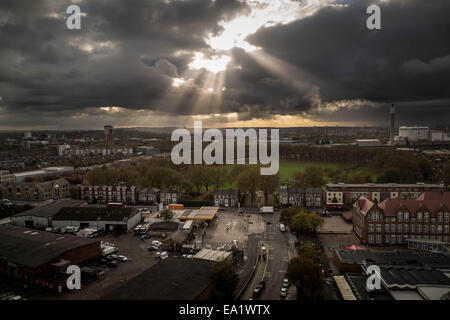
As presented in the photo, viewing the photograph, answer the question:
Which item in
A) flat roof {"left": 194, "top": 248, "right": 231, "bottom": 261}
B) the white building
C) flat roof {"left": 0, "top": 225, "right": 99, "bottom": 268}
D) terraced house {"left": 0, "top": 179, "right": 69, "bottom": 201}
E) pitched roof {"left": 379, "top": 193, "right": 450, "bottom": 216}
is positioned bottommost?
flat roof {"left": 194, "top": 248, "right": 231, "bottom": 261}

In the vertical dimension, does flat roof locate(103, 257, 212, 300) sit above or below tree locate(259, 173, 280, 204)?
below

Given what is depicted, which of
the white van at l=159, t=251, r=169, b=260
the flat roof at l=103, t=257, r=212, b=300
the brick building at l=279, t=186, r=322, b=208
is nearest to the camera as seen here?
the flat roof at l=103, t=257, r=212, b=300

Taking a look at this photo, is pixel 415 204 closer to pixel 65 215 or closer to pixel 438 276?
pixel 438 276

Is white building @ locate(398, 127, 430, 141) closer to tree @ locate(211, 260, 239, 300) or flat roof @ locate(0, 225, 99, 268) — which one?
tree @ locate(211, 260, 239, 300)

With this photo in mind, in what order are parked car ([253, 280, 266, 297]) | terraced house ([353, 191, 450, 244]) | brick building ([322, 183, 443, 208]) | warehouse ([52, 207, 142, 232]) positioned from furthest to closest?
brick building ([322, 183, 443, 208])
warehouse ([52, 207, 142, 232])
terraced house ([353, 191, 450, 244])
parked car ([253, 280, 266, 297])

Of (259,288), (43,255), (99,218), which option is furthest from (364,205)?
(43,255)

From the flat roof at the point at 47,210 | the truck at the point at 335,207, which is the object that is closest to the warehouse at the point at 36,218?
the flat roof at the point at 47,210

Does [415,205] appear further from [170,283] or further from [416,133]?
[416,133]

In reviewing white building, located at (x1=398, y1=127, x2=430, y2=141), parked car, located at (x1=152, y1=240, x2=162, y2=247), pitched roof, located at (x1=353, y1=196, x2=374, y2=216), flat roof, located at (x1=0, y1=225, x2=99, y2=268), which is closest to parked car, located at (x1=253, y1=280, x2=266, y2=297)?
parked car, located at (x1=152, y1=240, x2=162, y2=247)
